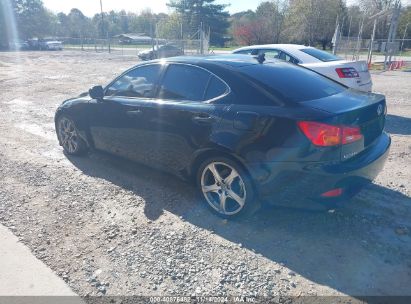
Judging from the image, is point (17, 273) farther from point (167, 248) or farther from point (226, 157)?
point (226, 157)

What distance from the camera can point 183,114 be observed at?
3.48 m

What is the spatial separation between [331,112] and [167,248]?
1.87 m

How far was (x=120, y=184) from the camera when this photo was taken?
426 centimetres

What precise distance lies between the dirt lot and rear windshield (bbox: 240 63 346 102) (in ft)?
3.64

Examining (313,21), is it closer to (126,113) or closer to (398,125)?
(398,125)

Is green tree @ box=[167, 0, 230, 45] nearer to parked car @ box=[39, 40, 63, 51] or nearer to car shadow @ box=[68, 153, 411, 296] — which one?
parked car @ box=[39, 40, 63, 51]

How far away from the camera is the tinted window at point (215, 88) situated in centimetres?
328

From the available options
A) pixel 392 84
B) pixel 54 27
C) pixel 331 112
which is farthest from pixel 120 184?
pixel 54 27

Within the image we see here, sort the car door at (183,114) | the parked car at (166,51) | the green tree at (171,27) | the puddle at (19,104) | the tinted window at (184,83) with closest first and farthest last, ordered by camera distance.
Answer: the car door at (183,114) < the tinted window at (184,83) < the puddle at (19,104) < the parked car at (166,51) < the green tree at (171,27)

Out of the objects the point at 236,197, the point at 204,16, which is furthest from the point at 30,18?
the point at 236,197

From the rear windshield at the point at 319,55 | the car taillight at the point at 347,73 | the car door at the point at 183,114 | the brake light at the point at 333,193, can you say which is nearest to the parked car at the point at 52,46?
the rear windshield at the point at 319,55

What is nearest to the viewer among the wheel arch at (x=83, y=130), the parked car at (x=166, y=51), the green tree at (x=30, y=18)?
the wheel arch at (x=83, y=130)

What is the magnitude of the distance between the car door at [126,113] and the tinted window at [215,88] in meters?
0.81

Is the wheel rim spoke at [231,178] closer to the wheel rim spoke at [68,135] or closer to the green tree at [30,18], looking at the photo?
the wheel rim spoke at [68,135]
